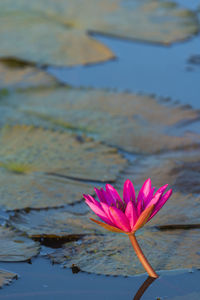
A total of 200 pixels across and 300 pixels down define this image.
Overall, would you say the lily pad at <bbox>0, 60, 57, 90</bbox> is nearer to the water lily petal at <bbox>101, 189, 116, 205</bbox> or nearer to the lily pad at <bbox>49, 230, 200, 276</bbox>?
the lily pad at <bbox>49, 230, 200, 276</bbox>

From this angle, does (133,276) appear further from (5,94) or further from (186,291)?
(5,94)

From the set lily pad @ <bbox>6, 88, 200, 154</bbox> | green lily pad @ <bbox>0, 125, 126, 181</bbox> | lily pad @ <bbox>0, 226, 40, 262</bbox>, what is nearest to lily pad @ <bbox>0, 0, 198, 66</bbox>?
lily pad @ <bbox>6, 88, 200, 154</bbox>

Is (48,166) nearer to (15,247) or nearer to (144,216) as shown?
(15,247)

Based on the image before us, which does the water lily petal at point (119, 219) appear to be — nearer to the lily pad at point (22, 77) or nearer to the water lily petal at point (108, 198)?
the water lily petal at point (108, 198)

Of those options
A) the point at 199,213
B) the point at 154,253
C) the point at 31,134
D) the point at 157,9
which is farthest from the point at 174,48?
the point at 154,253

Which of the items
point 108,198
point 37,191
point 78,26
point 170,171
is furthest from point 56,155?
point 78,26

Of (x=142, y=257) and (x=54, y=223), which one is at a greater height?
(x=142, y=257)
